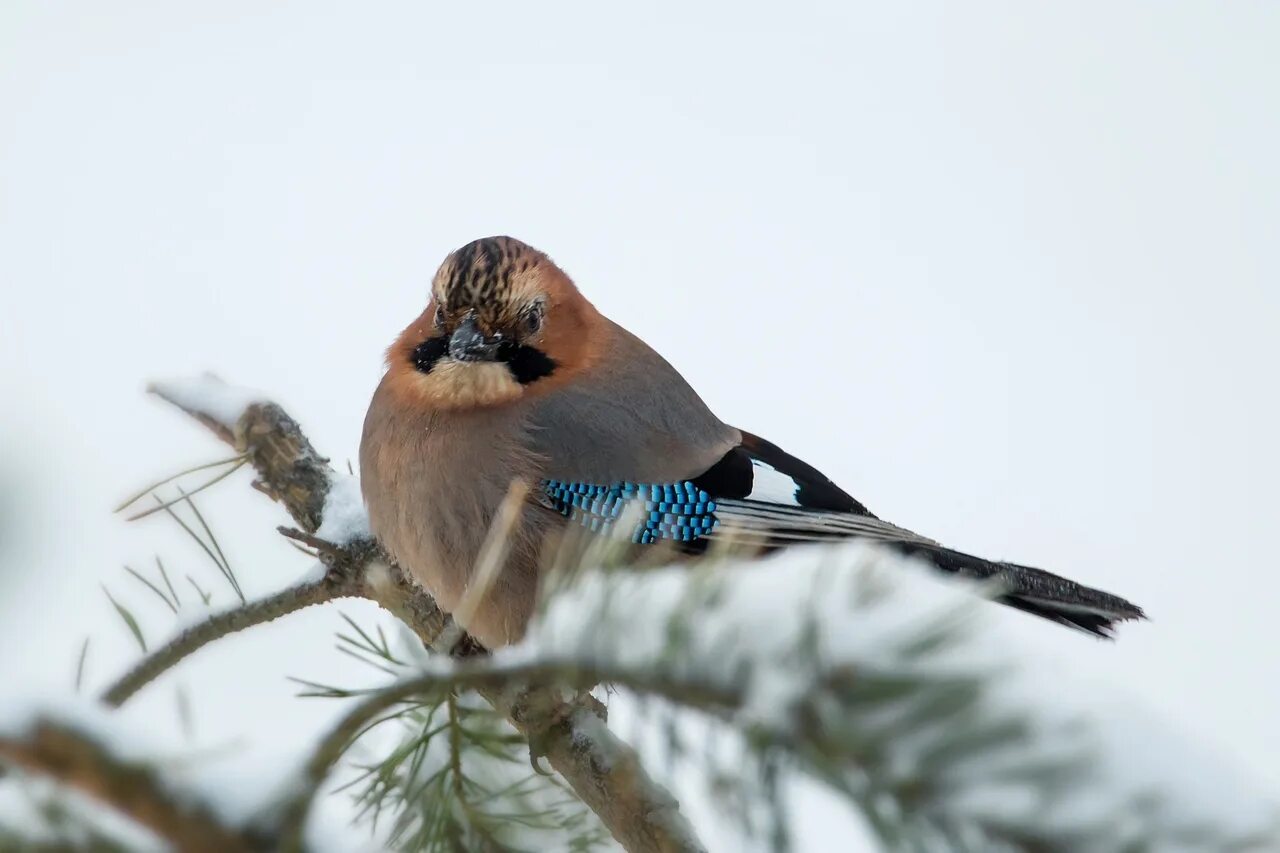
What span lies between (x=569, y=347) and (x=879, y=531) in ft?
1.85

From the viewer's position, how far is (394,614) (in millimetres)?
1775

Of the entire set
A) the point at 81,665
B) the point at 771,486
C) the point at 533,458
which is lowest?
the point at 81,665

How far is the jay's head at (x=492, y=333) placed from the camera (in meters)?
1.83

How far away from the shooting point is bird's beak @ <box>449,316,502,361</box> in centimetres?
183

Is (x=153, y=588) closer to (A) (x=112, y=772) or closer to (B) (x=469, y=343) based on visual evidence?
(B) (x=469, y=343)

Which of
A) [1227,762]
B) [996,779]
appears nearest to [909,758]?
[996,779]

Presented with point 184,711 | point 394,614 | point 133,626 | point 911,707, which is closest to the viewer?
point 911,707

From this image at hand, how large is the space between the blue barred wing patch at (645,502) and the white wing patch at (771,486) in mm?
96

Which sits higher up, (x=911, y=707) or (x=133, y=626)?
(x=911, y=707)

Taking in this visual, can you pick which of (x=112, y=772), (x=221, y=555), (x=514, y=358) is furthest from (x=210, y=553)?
(x=112, y=772)

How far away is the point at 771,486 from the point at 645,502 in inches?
9.3

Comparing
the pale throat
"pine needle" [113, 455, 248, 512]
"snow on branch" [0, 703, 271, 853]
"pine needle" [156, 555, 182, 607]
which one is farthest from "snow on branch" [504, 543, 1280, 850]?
the pale throat

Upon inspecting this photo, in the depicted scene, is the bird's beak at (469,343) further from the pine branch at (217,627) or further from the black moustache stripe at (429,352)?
the pine branch at (217,627)

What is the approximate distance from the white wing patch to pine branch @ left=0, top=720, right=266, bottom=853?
1341 mm
